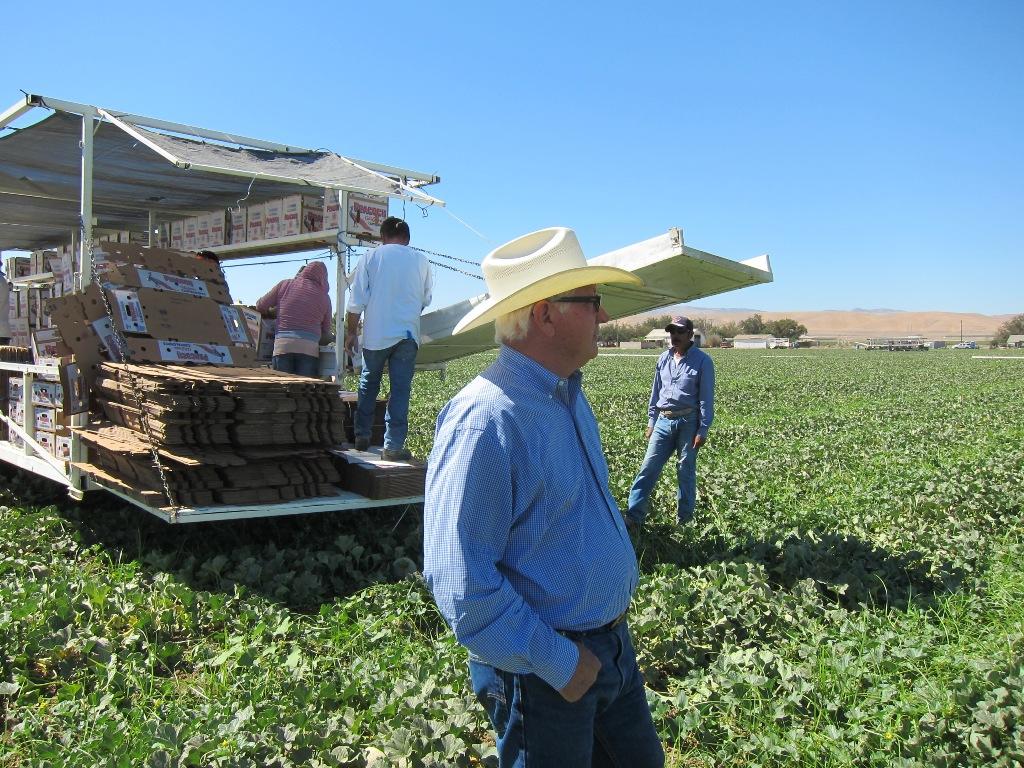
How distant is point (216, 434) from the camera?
5.54m

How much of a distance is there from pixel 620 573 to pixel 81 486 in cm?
528

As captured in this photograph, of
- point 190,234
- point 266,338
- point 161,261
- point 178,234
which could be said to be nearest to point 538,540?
point 161,261

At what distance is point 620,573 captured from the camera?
7.53 feet

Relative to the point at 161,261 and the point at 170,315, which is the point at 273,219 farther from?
the point at 170,315

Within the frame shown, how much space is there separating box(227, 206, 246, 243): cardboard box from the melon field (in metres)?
3.30

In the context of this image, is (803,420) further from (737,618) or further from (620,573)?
(620,573)

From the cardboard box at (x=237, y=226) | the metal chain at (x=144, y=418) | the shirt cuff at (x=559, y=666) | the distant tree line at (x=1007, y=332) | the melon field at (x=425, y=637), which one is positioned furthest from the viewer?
the distant tree line at (x=1007, y=332)

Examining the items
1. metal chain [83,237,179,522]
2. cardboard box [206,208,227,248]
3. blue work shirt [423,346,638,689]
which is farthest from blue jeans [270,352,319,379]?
blue work shirt [423,346,638,689]

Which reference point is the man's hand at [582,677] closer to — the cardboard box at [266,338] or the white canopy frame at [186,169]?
the white canopy frame at [186,169]

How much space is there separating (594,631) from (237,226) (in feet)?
26.5

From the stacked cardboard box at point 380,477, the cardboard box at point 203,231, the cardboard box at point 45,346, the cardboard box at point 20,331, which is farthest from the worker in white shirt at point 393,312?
the cardboard box at point 20,331

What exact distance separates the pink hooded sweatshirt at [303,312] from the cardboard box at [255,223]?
3.29 feet

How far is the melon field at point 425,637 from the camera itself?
3.46 m

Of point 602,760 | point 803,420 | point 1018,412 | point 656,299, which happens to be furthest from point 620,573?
point 1018,412
